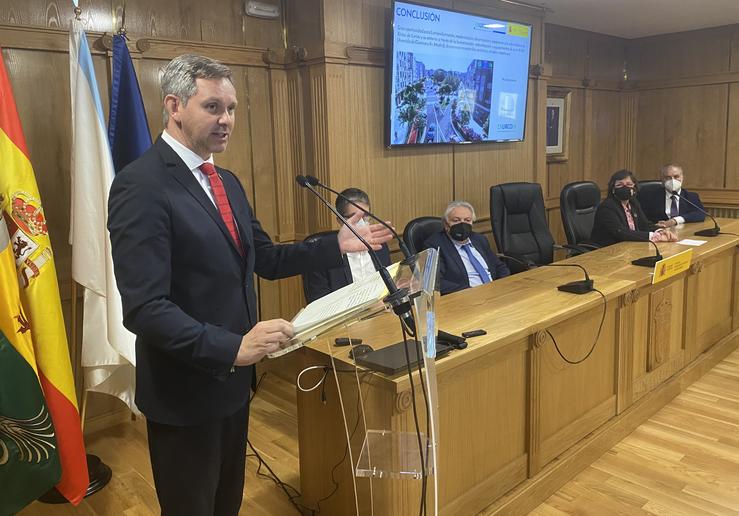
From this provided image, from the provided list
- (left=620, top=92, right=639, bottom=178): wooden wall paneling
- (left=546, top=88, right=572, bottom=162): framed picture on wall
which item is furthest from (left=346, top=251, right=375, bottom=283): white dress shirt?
(left=620, top=92, right=639, bottom=178): wooden wall paneling

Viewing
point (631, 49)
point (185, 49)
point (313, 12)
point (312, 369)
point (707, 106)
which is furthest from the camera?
point (631, 49)

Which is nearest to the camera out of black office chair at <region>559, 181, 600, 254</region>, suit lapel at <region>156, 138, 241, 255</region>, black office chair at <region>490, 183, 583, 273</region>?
suit lapel at <region>156, 138, 241, 255</region>

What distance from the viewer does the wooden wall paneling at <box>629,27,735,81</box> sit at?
568 centimetres

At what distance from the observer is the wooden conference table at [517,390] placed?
188 centimetres

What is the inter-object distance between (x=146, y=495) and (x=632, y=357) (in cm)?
212

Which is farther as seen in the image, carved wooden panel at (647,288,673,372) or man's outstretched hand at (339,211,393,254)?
carved wooden panel at (647,288,673,372)

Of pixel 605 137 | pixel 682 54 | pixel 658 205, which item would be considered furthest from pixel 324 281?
pixel 682 54

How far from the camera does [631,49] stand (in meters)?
6.22

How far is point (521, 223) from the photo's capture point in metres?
4.07

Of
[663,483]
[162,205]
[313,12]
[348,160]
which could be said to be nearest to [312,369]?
[162,205]

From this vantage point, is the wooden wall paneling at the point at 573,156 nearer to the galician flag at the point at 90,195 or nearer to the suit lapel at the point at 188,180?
the galician flag at the point at 90,195

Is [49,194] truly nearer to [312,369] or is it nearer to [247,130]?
[247,130]

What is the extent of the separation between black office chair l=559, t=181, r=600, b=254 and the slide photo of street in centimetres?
71

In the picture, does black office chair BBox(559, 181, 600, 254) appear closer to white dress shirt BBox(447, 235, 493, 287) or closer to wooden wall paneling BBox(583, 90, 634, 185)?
white dress shirt BBox(447, 235, 493, 287)
